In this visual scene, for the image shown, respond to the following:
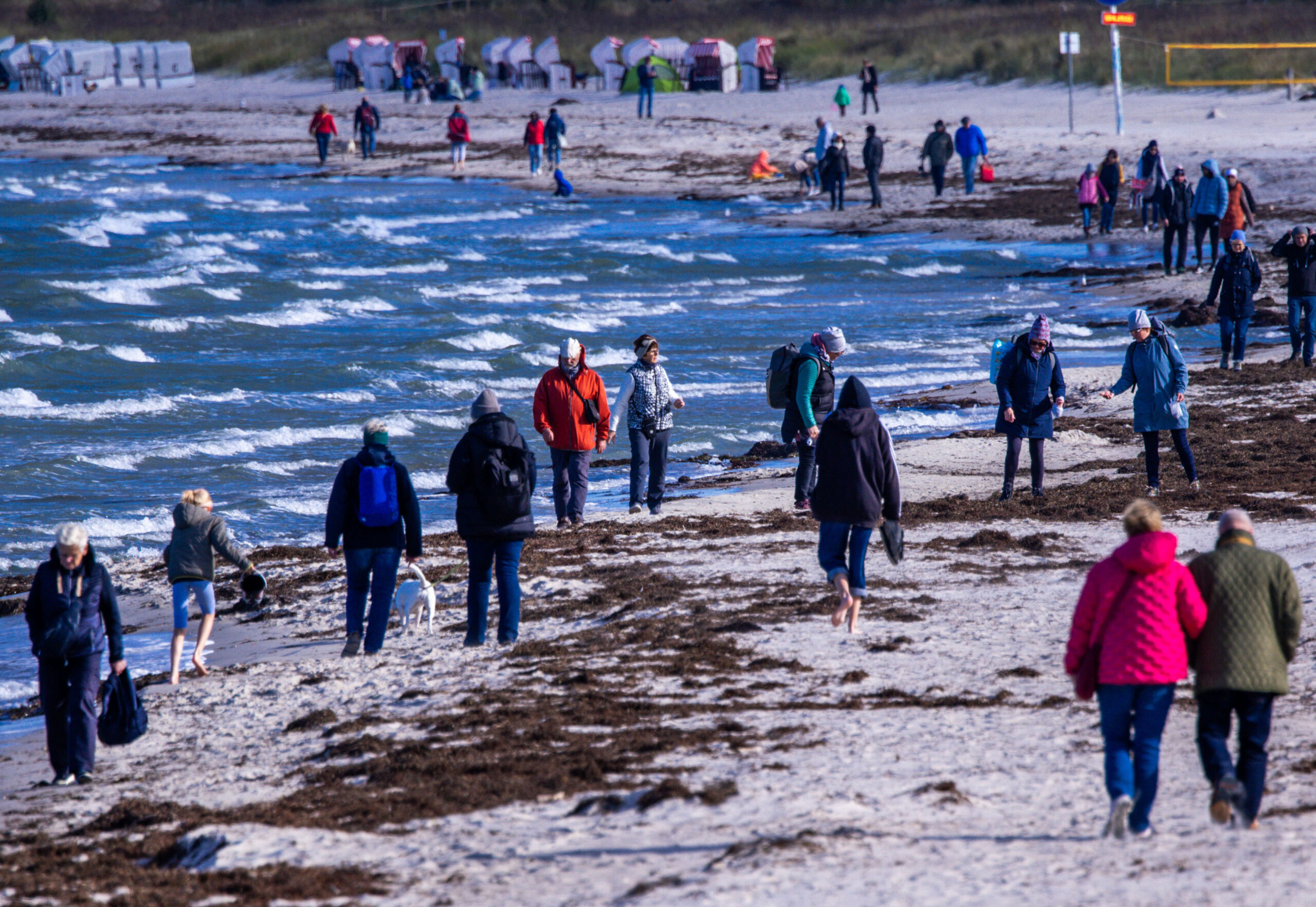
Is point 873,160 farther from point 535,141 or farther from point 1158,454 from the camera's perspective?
point 1158,454

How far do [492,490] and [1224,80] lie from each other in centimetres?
4244

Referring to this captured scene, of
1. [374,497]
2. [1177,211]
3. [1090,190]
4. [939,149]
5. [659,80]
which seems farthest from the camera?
[659,80]

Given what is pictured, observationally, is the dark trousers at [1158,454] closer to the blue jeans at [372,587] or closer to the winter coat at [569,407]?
the winter coat at [569,407]

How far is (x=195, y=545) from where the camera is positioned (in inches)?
362

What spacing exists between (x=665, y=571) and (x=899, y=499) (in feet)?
8.40

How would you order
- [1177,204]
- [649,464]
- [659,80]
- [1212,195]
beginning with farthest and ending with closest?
[659,80], [1177,204], [1212,195], [649,464]

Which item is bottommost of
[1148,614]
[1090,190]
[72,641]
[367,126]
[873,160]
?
[72,641]

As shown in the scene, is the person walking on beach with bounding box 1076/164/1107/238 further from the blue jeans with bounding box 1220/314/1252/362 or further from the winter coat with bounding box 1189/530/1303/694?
the winter coat with bounding box 1189/530/1303/694

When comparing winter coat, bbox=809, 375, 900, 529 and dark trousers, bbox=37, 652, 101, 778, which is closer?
dark trousers, bbox=37, 652, 101, 778

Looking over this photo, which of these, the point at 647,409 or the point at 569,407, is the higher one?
the point at 569,407

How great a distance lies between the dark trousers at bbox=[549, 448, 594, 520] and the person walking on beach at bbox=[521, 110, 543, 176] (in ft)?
107

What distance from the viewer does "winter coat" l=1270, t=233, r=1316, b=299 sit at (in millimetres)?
16641

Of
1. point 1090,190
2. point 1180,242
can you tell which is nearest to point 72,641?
point 1180,242

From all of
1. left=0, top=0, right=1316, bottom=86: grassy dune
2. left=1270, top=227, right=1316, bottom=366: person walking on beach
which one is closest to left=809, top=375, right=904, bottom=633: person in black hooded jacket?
left=1270, top=227, right=1316, bottom=366: person walking on beach
